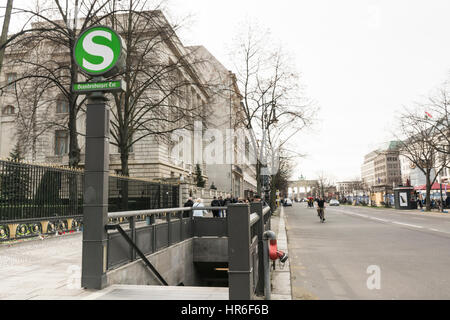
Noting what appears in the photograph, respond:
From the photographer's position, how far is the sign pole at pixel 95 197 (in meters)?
5.26

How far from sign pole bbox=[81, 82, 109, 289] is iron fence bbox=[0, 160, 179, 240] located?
587cm

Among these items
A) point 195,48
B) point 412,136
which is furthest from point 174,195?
point 412,136

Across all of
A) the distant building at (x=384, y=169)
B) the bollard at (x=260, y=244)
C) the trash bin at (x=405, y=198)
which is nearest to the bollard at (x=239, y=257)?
the bollard at (x=260, y=244)

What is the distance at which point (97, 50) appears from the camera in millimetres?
5605

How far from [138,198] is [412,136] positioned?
1183 inches

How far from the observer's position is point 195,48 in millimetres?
19438

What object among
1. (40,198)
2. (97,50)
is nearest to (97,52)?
(97,50)

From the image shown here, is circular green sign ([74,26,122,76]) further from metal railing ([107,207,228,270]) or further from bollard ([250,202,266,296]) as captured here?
bollard ([250,202,266,296])

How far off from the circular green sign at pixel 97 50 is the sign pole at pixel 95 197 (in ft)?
1.41

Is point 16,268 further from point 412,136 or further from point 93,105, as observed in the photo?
point 412,136

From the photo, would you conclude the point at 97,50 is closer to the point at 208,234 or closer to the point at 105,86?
the point at 105,86

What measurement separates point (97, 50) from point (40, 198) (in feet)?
25.7

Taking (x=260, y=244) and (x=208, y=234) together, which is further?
(x=208, y=234)

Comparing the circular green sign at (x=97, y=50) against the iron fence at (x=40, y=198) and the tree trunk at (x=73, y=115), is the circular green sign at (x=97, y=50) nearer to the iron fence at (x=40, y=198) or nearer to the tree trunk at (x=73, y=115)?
the iron fence at (x=40, y=198)
